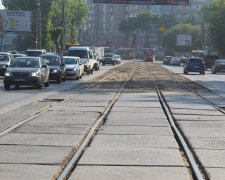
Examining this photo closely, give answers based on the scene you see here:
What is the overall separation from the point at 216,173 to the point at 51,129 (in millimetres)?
5082

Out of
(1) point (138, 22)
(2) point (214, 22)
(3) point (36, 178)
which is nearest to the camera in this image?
(3) point (36, 178)

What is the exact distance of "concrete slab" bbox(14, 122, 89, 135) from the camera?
1168cm

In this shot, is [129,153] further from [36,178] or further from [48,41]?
[48,41]

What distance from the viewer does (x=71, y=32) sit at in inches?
4946

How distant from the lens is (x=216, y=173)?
7.70 metres

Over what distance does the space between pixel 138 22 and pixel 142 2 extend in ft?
389

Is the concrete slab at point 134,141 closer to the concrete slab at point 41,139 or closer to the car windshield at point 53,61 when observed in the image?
the concrete slab at point 41,139

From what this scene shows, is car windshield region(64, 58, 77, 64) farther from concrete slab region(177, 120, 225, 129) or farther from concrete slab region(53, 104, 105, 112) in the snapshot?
concrete slab region(177, 120, 225, 129)

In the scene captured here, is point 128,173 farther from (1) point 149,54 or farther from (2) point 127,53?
(2) point 127,53

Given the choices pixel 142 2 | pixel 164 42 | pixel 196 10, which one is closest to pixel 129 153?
pixel 142 2

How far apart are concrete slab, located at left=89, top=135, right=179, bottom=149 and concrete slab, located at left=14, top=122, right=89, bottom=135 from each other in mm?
932

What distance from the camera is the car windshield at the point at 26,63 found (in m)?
27.1

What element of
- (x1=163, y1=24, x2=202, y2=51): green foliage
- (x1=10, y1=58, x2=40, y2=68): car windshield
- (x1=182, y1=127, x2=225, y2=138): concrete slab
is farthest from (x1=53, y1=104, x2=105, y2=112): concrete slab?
(x1=163, y1=24, x2=202, y2=51): green foliage

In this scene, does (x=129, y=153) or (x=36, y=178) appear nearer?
(x=36, y=178)
